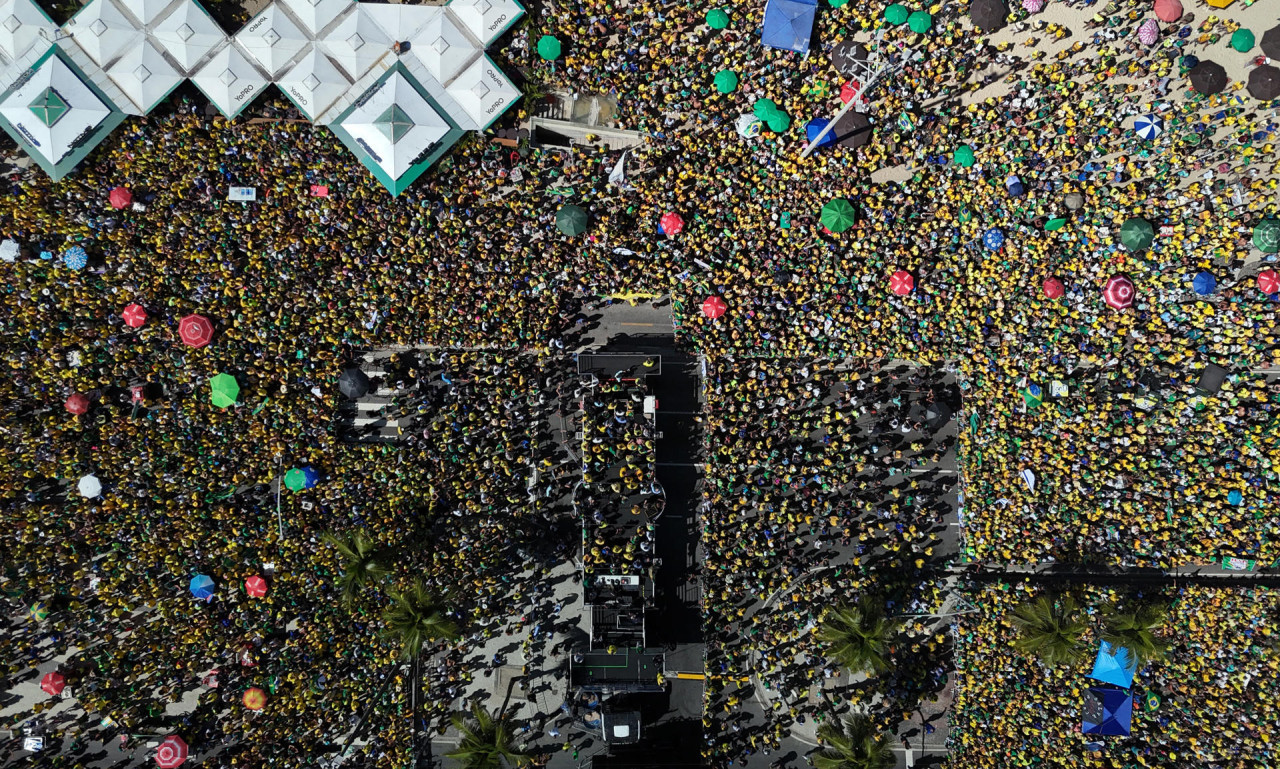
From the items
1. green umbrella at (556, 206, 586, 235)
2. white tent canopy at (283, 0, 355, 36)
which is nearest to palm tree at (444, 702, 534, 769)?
green umbrella at (556, 206, 586, 235)

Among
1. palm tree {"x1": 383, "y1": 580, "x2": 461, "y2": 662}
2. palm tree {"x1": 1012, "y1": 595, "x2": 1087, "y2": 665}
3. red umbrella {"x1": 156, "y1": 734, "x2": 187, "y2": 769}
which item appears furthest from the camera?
red umbrella {"x1": 156, "y1": 734, "x2": 187, "y2": 769}

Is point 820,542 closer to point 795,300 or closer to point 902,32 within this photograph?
point 795,300

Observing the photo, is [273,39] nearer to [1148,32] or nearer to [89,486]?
[89,486]

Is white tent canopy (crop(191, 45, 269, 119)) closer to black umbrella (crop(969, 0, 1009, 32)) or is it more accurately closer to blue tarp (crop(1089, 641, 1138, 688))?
black umbrella (crop(969, 0, 1009, 32))

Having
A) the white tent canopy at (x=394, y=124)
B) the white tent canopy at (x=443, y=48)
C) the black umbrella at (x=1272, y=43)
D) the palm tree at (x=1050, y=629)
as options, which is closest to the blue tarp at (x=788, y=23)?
the white tent canopy at (x=443, y=48)

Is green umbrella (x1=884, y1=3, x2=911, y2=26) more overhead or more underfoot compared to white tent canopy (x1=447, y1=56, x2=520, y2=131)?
more overhead

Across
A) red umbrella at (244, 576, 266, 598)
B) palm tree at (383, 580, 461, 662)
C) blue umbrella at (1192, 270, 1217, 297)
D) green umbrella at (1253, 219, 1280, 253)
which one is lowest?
palm tree at (383, 580, 461, 662)

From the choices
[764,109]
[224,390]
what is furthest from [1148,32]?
[224,390]

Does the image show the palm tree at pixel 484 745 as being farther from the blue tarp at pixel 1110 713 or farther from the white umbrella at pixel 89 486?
the blue tarp at pixel 1110 713
